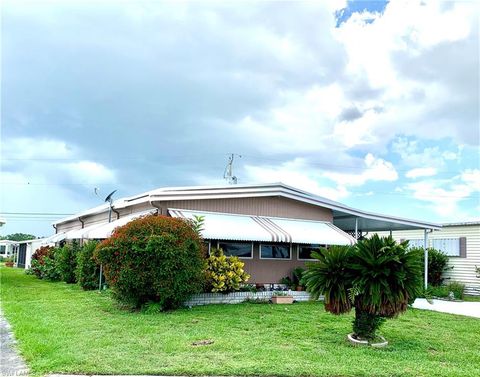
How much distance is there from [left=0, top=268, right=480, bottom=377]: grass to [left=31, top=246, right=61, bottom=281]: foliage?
10.9m

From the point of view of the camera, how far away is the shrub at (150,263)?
1256cm

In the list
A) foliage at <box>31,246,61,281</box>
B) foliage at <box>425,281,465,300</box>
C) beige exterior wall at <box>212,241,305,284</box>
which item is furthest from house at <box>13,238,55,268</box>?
foliage at <box>425,281,465,300</box>

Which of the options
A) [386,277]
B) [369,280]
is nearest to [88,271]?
[369,280]

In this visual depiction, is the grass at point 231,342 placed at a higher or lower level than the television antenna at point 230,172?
lower

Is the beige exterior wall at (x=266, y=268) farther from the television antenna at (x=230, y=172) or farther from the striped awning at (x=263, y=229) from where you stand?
the television antenna at (x=230, y=172)

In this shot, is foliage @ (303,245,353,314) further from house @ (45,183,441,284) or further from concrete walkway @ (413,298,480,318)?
concrete walkway @ (413,298,480,318)

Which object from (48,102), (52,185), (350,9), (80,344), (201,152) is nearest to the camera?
(80,344)

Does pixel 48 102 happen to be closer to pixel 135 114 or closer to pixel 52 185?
pixel 135 114

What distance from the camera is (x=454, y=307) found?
16562mm

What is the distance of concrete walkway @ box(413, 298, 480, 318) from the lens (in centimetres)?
1517

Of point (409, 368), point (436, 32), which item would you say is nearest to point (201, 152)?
point (436, 32)

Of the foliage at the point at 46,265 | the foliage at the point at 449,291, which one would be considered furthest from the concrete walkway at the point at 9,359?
the foliage at the point at 449,291

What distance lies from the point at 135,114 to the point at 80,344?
53.9ft

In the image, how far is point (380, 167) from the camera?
29.3 m
